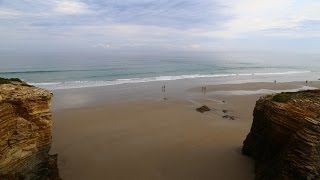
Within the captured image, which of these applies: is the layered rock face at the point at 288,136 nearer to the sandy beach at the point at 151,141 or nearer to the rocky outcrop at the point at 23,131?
the sandy beach at the point at 151,141

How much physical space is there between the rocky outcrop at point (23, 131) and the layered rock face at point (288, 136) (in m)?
8.83

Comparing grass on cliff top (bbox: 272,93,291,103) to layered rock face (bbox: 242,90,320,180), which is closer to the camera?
layered rock face (bbox: 242,90,320,180)

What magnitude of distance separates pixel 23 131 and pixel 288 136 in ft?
32.1

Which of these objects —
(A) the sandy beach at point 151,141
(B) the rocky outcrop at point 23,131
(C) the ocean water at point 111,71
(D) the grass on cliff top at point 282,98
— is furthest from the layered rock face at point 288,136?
(C) the ocean water at point 111,71

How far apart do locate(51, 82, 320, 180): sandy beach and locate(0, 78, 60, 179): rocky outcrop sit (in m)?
2.70

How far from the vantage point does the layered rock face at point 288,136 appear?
10.6 metres

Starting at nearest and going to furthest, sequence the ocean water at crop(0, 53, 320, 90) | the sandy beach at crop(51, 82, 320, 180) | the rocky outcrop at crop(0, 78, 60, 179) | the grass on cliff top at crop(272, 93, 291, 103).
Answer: the rocky outcrop at crop(0, 78, 60, 179), the grass on cliff top at crop(272, 93, 291, 103), the sandy beach at crop(51, 82, 320, 180), the ocean water at crop(0, 53, 320, 90)

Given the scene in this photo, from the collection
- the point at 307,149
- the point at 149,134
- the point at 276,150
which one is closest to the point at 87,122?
the point at 149,134

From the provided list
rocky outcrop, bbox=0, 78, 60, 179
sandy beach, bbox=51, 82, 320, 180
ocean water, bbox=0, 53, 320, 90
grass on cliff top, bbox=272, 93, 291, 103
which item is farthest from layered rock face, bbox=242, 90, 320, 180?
ocean water, bbox=0, 53, 320, 90

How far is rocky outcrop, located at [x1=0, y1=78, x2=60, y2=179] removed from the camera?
34.5 ft

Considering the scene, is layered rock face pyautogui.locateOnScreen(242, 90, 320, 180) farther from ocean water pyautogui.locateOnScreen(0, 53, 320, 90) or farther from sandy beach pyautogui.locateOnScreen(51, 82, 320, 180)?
ocean water pyautogui.locateOnScreen(0, 53, 320, 90)

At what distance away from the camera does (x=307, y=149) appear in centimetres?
1055

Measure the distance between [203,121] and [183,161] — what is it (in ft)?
28.7

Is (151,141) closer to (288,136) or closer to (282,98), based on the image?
(282,98)
